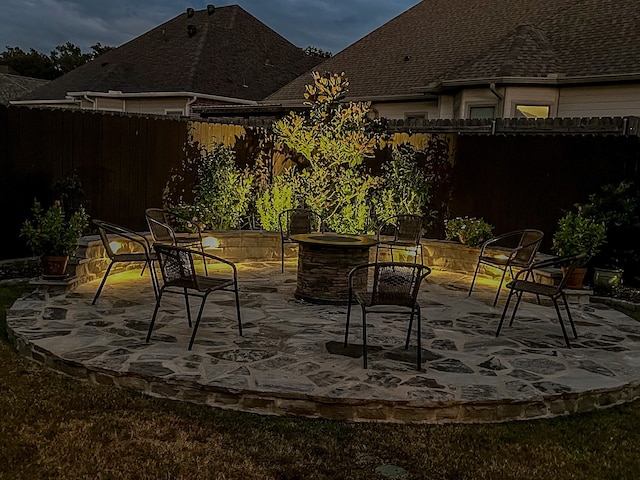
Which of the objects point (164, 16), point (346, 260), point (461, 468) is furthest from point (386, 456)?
point (164, 16)

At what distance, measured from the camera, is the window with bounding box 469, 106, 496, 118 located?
1141 cm

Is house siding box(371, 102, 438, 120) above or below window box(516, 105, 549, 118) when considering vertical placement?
above

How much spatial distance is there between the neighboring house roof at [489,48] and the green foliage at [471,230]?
4.14 metres

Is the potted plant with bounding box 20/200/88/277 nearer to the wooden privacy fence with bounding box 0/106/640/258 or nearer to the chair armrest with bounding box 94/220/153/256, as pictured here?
the chair armrest with bounding box 94/220/153/256

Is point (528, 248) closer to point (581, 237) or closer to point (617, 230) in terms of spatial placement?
point (581, 237)

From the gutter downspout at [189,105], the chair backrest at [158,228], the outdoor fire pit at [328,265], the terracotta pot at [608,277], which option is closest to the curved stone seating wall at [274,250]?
the chair backrest at [158,228]

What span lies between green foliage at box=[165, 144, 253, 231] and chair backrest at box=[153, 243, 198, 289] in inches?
151

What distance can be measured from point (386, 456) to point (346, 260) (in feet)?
9.79

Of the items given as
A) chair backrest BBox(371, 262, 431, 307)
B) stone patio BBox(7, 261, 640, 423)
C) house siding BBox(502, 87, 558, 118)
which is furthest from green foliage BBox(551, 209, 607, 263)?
house siding BBox(502, 87, 558, 118)

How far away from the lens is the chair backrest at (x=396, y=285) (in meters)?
4.18

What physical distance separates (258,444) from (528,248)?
4.11 m

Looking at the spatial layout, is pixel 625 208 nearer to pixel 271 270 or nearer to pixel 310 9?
pixel 271 270

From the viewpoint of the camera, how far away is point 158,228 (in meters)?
6.66

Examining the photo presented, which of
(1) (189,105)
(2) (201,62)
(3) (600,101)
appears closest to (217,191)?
(3) (600,101)
